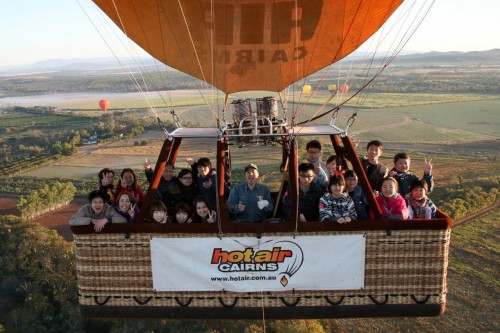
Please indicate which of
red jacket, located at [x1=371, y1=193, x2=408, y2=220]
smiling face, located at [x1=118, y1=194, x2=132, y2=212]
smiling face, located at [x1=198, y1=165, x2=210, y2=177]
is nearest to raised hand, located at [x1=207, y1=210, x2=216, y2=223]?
smiling face, located at [x1=118, y1=194, x2=132, y2=212]

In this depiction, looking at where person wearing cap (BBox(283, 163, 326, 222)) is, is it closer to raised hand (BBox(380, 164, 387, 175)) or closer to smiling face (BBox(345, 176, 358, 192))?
smiling face (BBox(345, 176, 358, 192))

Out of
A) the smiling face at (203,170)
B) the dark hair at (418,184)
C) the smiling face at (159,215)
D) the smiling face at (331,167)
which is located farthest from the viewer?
the smiling face at (331,167)

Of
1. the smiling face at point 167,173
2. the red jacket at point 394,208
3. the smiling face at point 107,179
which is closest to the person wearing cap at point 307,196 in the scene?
the red jacket at point 394,208

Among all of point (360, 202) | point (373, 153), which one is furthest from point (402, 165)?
point (360, 202)

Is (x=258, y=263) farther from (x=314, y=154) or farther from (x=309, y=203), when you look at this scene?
(x=314, y=154)

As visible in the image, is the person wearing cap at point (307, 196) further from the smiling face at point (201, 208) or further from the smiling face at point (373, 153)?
the smiling face at point (373, 153)

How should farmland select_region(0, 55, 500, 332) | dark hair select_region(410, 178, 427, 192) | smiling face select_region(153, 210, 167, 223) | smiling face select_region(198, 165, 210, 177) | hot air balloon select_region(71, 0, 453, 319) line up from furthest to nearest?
1. farmland select_region(0, 55, 500, 332)
2. smiling face select_region(198, 165, 210, 177)
3. dark hair select_region(410, 178, 427, 192)
4. smiling face select_region(153, 210, 167, 223)
5. hot air balloon select_region(71, 0, 453, 319)
